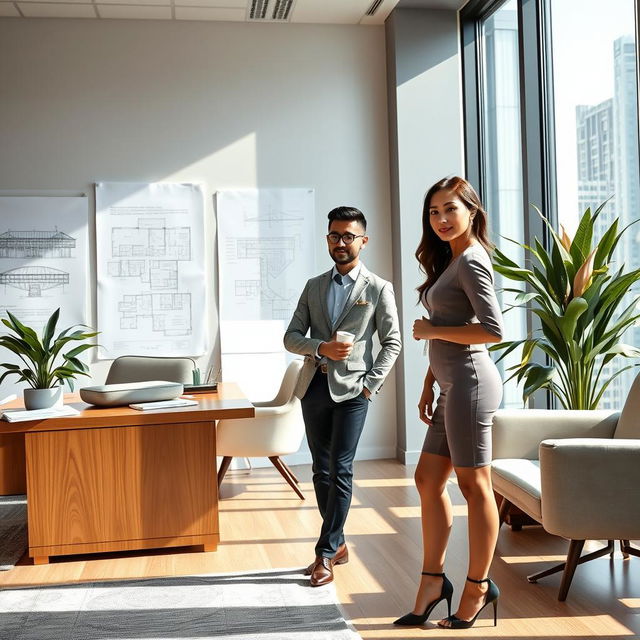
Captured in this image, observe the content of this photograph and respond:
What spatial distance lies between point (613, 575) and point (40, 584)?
2322 millimetres

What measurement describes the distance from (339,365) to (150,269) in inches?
114

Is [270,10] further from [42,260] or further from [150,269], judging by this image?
[42,260]

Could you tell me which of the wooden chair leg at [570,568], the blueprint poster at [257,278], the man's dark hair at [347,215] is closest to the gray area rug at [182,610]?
the wooden chair leg at [570,568]

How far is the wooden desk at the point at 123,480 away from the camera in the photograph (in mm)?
3492

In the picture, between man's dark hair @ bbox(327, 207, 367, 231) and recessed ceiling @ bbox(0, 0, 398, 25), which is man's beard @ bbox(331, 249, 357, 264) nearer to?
man's dark hair @ bbox(327, 207, 367, 231)

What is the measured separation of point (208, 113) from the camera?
18.7 feet

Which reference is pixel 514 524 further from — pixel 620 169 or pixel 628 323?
pixel 620 169

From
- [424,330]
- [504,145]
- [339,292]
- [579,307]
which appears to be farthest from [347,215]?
[504,145]

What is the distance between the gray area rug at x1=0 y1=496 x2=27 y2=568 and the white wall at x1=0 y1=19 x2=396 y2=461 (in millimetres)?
1175

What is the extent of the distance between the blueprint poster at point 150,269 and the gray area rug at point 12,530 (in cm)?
126

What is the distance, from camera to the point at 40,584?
3.24 metres

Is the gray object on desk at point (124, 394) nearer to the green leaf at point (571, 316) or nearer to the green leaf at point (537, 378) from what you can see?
the green leaf at point (537, 378)

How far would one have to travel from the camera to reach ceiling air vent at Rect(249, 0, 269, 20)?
211 inches

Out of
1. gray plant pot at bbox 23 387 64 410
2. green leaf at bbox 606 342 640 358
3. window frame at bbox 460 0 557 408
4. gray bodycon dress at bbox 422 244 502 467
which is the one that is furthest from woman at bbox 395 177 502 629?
window frame at bbox 460 0 557 408
